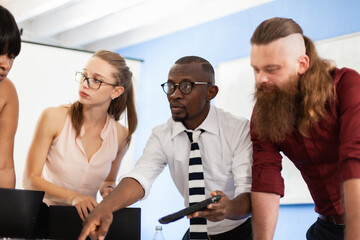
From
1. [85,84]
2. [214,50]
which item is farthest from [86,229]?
[214,50]

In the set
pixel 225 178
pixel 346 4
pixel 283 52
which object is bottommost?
pixel 225 178

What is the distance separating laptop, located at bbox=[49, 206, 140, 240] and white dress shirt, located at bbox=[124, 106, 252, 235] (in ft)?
0.55

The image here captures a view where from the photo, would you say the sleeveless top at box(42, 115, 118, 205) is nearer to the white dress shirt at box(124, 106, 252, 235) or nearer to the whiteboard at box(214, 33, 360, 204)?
the white dress shirt at box(124, 106, 252, 235)

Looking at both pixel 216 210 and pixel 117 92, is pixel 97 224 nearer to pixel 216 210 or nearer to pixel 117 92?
pixel 216 210

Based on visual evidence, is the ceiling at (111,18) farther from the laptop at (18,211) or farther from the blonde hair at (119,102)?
the laptop at (18,211)

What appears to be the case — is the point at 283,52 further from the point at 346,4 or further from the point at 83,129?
the point at 346,4

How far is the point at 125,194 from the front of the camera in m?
1.96

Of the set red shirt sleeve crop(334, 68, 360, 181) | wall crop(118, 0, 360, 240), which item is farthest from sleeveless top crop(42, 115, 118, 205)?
wall crop(118, 0, 360, 240)

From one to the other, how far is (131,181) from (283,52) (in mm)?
830

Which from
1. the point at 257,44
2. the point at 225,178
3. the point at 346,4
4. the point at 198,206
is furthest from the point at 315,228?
the point at 346,4

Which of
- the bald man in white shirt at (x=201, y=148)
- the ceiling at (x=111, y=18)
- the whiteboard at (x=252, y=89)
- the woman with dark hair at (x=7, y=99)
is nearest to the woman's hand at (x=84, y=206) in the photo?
the bald man in white shirt at (x=201, y=148)

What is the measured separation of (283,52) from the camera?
5.74 feet

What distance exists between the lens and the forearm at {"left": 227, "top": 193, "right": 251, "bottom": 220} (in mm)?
1762

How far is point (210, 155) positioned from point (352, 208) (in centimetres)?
81
